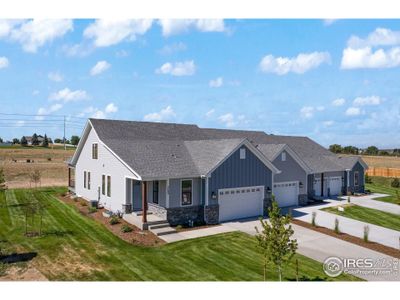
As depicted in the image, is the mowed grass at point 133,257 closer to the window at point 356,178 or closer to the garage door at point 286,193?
the garage door at point 286,193

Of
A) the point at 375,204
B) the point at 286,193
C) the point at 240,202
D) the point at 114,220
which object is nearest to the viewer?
the point at 114,220

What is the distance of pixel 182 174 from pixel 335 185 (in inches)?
744

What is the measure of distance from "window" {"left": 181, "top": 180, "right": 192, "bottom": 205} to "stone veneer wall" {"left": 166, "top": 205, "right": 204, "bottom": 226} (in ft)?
1.44

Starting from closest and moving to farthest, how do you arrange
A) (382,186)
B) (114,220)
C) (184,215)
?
(114,220) < (184,215) < (382,186)

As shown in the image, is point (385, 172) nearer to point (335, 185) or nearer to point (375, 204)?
point (335, 185)

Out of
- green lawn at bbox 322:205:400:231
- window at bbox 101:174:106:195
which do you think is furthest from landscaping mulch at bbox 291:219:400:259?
window at bbox 101:174:106:195

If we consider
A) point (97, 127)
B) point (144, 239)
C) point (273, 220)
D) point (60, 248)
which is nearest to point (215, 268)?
point (273, 220)

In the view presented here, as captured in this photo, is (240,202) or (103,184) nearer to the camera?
(240,202)

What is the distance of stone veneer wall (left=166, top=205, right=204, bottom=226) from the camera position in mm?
20277

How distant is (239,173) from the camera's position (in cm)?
2248

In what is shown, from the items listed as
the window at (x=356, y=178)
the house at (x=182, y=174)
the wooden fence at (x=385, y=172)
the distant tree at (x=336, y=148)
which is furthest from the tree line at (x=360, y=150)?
the house at (x=182, y=174)

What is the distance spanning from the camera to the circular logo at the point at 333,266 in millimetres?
14508

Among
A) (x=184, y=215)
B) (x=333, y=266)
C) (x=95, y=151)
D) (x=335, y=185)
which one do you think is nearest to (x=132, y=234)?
(x=184, y=215)

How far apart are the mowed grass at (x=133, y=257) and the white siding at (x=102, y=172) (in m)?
2.85
